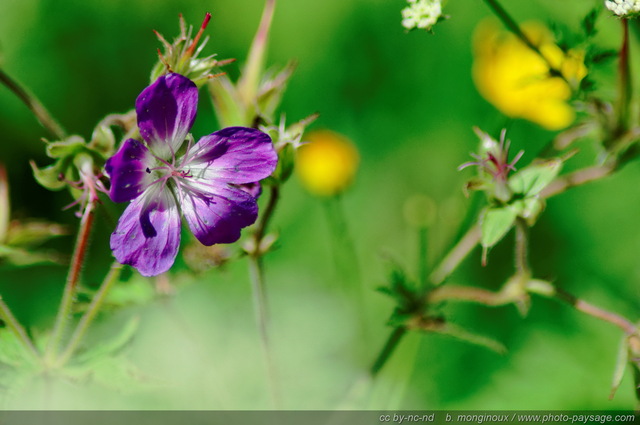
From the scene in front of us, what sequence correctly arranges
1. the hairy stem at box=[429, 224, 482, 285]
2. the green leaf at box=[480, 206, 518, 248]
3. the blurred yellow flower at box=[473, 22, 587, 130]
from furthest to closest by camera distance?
the blurred yellow flower at box=[473, 22, 587, 130], the hairy stem at box=[429, 224, 482, 285], the green leaf at box=[480, 206, 518, 248]

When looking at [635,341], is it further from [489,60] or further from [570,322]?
[489,60]

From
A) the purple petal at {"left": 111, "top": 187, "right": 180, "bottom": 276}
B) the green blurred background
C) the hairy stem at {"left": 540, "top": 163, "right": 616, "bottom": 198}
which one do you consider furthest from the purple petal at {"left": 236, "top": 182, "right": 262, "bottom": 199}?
the green blurred background

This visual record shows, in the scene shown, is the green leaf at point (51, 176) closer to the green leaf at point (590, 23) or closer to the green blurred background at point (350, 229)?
the green blurred background at point (350, 229)

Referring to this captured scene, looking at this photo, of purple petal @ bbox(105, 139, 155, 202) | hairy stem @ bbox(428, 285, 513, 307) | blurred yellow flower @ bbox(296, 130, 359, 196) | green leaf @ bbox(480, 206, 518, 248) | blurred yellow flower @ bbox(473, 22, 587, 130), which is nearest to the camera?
purple petal @ bbox(105, 139, 155, 202)

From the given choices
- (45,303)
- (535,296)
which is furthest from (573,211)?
(45,303)

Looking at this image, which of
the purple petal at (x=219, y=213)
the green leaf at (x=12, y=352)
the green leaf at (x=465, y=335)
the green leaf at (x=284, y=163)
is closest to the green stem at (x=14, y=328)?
the green leaf at (x=12, y=352)

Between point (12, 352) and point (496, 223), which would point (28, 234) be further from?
point (496, 223)

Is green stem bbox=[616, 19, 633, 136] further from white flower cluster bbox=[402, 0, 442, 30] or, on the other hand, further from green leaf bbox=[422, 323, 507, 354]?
green leaf bbox=[422, 323, 507, 354]
